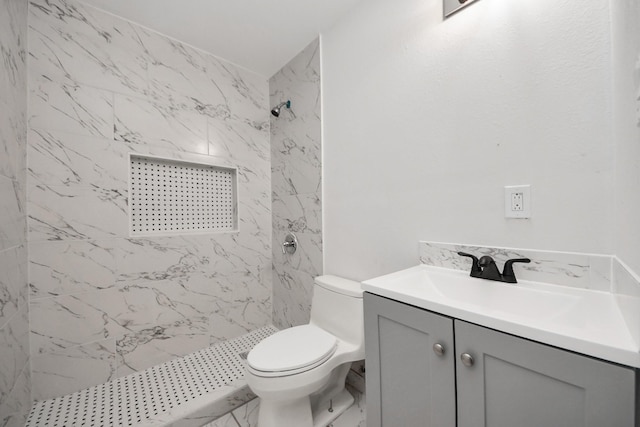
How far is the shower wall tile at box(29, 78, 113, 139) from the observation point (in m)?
Result: 1.33

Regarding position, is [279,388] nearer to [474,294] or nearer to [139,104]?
[474,294]

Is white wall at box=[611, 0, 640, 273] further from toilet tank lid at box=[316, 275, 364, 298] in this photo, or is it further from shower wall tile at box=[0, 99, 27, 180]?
shower wall tile at box=[0, 99, 27, 180]

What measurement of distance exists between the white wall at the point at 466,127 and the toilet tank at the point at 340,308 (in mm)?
153

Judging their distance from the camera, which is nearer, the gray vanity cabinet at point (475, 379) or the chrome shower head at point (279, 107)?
the gray vanity cabinet at point (475, 379)

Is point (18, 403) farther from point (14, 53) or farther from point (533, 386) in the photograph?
point (533, 386)

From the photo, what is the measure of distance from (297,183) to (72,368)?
178 cm

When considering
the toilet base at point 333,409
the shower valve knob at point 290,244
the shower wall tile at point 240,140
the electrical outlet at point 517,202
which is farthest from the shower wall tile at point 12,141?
the electrical outlet at point 517,202

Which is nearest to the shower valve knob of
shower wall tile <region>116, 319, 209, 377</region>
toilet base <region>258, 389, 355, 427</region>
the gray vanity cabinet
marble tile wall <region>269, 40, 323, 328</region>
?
marble tile wall <region>269, 40, 323, 328</region>

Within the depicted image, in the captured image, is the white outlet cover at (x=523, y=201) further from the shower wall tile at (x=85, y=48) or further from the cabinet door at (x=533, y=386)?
the shower wall tile at (x=85, y=48)

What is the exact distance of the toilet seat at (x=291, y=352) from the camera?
1050 mm

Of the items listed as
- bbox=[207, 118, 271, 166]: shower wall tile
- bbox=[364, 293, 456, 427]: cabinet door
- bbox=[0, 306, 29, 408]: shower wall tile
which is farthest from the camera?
bbox=[207, 118, 271, 166]: shower wall tile

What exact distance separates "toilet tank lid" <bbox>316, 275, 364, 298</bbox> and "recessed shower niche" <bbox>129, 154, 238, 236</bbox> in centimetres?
98

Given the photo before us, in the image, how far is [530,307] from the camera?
78cm

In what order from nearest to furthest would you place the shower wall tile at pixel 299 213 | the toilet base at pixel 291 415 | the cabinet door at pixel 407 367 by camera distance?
the cabinet door at pixel 407 367 → the toilet base at pixel 291 415 → the shower wall tile at pixel 299 213
